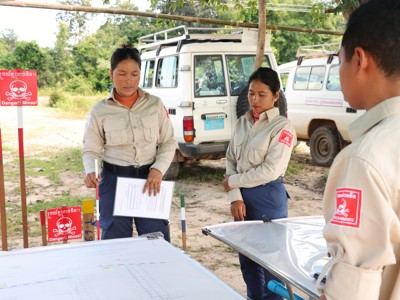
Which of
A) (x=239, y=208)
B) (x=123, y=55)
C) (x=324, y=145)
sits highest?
(x=123, y=55)

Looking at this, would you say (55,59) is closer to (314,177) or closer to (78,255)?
(314,177)

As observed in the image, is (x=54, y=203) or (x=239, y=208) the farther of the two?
(x=54, y=203)

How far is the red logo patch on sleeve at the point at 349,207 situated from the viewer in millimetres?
861

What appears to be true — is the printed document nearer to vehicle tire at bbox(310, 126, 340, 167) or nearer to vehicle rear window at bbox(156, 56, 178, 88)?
vehicle rear window at bbox(156, 56, 178, 88)

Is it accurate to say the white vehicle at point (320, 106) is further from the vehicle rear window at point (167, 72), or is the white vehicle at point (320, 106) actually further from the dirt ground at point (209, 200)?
the vehicle rear window at point (167, 72)

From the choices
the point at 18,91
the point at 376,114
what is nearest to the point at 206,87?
the point at 18,91

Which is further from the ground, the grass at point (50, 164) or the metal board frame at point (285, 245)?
the metal board frame at point (285, 245)

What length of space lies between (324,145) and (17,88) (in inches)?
236

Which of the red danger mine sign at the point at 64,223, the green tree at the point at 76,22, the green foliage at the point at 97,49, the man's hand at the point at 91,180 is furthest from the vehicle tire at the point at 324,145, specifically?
the green tree at the point at 76,22

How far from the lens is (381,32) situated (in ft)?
2.88

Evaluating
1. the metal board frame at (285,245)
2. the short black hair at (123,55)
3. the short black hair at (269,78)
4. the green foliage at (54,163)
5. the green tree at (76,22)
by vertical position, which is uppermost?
the green tree at (76,22)

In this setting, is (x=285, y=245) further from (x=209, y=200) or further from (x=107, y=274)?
(x=209, y=200)

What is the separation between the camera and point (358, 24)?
91 centimetres

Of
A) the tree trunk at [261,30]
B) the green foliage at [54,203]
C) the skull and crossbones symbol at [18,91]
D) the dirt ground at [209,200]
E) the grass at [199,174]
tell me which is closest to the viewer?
the skull and crossbones symbol at [18,91]
